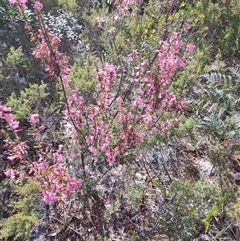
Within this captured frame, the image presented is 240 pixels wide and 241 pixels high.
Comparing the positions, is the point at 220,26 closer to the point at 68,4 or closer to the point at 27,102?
the point at 68,4

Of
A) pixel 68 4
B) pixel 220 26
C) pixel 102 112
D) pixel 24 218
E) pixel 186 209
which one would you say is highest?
pixel 68 4

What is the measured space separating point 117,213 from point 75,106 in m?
0.82

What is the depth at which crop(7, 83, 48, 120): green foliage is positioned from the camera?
8.40 ft

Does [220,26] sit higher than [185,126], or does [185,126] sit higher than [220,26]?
[220,26]

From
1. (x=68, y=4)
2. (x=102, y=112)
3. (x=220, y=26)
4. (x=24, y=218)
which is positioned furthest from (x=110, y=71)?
(x=220, y=26)

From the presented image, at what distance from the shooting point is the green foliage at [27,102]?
256 cm

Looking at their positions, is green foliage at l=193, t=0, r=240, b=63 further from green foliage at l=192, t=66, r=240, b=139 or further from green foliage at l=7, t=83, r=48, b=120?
green foliage at l=7, t=83, r=48, b=120

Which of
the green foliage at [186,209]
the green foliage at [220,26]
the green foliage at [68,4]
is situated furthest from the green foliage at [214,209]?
the green foliage at [68,4]

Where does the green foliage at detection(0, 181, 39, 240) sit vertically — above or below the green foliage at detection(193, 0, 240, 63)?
below

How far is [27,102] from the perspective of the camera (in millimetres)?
2646

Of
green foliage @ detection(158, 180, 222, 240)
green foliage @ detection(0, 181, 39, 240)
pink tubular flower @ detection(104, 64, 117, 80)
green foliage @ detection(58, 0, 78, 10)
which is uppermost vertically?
pink tubular flower @ detection(104, 64, 117, 80)

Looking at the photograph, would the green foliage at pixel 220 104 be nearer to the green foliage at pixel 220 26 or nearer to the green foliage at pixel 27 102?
the green foliage at pixel 220 26

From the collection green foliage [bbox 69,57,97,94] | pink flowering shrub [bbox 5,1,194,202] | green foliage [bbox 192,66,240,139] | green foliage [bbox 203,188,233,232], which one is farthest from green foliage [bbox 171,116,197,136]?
green foliage [bbox 69,57,97,94]

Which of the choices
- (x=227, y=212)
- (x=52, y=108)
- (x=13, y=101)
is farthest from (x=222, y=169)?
(x=13, y=101)
